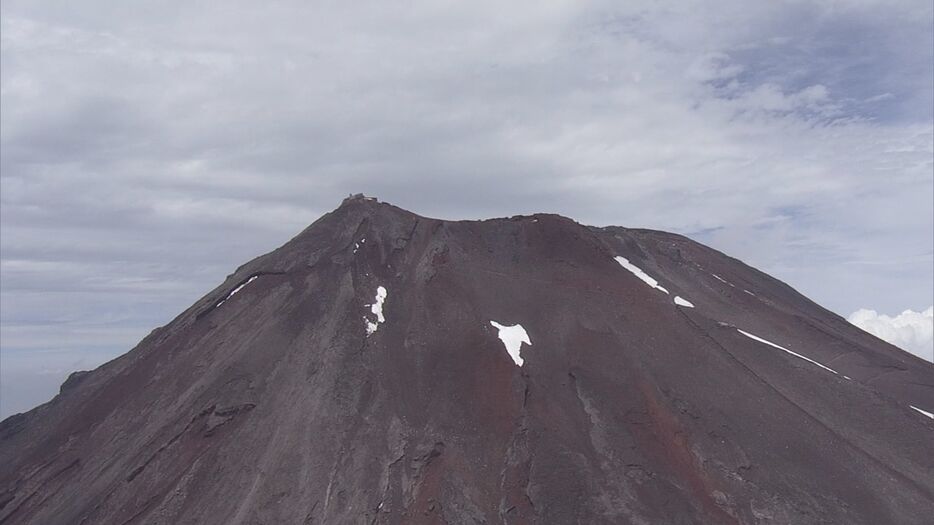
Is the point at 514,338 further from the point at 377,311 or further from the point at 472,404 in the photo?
the point at 377,311

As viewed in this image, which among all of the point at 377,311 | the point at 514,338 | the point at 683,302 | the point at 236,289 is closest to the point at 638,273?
the point at 683,302

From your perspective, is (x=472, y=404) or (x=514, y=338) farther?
(x=514, y=338)

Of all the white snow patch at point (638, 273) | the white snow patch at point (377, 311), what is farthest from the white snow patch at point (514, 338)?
the white snow patch at point (638, 273)

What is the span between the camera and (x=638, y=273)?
37594 millimetres

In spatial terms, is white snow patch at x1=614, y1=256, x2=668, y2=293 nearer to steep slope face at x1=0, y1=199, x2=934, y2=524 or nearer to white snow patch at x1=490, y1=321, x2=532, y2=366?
steep slope face at x1=0, y1=199, x2=934, y2=524

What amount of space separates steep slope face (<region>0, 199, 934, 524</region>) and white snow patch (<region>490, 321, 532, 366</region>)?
18cm

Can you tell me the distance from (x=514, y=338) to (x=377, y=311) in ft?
18.6

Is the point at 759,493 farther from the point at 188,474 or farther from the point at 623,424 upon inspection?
the point at 188,474

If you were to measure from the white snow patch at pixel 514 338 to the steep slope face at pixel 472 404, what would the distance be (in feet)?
0.58

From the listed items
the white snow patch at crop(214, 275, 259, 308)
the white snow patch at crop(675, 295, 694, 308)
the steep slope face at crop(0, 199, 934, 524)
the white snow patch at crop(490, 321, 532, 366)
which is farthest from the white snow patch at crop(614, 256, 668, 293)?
the white snow patch at crop(214, 275, 259, 308)

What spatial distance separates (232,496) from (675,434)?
14.8 m

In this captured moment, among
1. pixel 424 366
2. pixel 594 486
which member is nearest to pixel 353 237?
pixel 424 366

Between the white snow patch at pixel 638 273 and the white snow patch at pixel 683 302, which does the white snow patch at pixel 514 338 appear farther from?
the white snow patch at pixel 683 302

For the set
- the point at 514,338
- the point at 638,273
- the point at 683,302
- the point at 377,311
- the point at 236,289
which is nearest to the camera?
the point at 514,338
